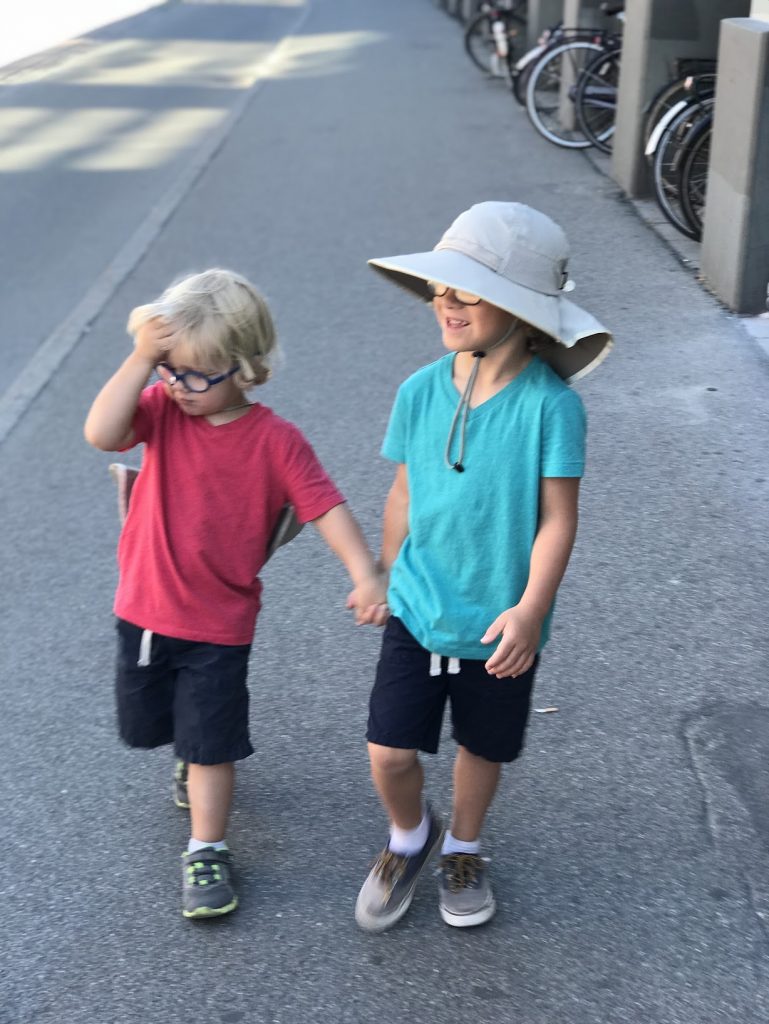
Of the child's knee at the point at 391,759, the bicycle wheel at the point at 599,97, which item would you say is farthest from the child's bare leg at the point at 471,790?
the bicycle wheel at the point at 599,97

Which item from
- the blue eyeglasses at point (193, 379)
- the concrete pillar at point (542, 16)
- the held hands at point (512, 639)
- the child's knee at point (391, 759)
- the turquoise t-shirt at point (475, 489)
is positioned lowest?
the concrete pillar at point (542, 16)

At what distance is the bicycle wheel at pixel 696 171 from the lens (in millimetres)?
8258

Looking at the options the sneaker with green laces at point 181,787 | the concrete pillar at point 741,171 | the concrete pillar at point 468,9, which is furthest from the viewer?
the concrete pillar at point 468,9

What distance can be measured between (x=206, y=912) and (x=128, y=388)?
1138mm

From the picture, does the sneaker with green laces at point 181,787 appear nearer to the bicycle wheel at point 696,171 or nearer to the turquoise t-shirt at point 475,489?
the turquoise t-shirt at point 475,489

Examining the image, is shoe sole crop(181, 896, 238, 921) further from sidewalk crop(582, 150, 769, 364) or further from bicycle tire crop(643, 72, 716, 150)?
bicycle tire crop(643, 72, 716, 150)

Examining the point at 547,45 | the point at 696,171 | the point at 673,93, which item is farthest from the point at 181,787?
the point at 547,45

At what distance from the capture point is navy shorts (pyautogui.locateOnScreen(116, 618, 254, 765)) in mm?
2941

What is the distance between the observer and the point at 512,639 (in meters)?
2.55

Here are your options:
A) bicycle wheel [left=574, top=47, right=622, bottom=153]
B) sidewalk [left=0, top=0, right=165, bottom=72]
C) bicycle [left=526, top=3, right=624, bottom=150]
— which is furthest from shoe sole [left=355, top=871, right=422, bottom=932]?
sidewalk [left=0, top=0, right=165, bottom=72]

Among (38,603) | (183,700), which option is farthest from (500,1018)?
(38,603)

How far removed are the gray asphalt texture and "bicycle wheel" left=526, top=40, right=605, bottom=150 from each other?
5148 millimetres

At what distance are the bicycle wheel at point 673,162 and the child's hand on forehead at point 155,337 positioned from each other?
640 centimetres

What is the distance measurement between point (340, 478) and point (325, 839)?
2418 mm
